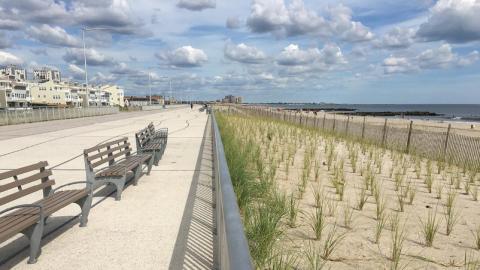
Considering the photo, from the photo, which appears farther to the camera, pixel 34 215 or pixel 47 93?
pixel 47 93

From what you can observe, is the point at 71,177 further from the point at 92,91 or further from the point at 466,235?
the point at 92,91

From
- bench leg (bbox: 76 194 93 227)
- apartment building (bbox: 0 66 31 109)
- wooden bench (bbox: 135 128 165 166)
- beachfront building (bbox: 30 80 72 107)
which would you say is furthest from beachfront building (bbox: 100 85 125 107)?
bench leg (bbox: 76 194 93 227)

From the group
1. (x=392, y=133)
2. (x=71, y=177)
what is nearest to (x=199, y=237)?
(x=71, y=177)

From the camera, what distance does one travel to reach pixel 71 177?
7871 mm

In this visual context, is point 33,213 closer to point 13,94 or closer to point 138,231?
point 138,231

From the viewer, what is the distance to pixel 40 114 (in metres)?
29.4

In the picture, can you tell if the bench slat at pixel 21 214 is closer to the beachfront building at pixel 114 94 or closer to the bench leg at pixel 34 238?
the bench leg at pixel 34 238

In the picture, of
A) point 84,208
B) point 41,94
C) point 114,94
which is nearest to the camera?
point 84,208

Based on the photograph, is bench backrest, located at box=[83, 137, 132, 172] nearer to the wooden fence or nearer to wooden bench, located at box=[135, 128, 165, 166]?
wooden bench, located at box=[135, 128, 165, 166]

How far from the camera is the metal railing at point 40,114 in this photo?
2534cm

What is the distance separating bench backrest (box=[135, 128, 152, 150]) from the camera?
846 cm

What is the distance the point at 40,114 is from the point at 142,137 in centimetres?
2424

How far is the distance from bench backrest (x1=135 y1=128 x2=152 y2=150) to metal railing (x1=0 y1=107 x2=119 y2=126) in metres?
19.6

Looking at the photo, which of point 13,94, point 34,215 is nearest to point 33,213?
point 34,215
